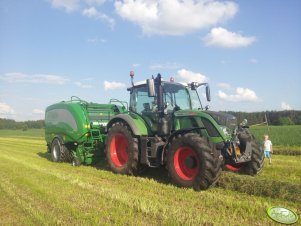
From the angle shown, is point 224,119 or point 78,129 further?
point 78,129

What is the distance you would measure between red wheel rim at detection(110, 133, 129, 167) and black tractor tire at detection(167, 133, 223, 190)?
2.21 metres

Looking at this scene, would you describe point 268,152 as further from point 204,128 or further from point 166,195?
point 166,195

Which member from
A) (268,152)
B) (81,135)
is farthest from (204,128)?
(268,152)

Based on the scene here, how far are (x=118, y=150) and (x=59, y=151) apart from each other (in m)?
3.45

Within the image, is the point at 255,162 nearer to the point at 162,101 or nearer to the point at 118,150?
the point at 162,101

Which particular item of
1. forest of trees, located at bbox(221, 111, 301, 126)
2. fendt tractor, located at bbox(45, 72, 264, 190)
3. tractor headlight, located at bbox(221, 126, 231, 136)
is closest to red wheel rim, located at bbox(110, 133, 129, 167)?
fendt tractor, located at bbox(45, 72, 264, 190)

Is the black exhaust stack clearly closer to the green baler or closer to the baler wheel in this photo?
the baler wheel

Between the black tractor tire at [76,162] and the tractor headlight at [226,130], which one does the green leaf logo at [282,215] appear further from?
the black tractor tire at [76,162]

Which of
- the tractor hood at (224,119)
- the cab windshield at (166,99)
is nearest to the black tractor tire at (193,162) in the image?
the tractor hood at (224,119)

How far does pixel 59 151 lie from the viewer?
39.6ft

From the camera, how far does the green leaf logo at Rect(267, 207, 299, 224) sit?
15.9ft

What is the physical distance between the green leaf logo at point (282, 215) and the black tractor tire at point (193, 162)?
5.17 ft

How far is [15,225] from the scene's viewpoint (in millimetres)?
4898

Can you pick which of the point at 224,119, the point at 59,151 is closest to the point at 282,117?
the point at 59,151
